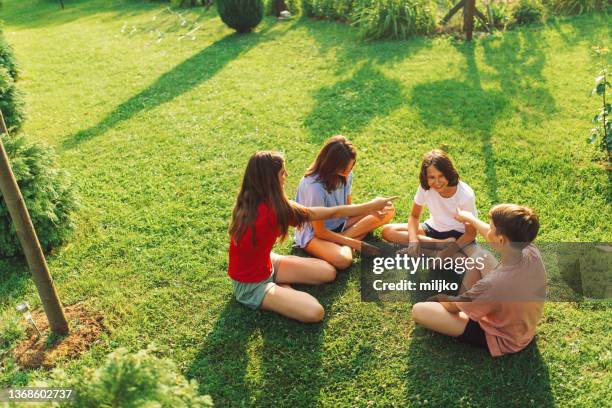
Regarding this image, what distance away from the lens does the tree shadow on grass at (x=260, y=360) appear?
388 centimetres

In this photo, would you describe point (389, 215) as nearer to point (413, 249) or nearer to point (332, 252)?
point (413, 249)

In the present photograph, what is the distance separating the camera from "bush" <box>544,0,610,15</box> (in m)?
11.0

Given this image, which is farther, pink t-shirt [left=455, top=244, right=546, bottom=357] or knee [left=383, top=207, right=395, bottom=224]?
knee [left=383, top=207, right=395, bottom=224]

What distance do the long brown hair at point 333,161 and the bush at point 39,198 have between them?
105 inches

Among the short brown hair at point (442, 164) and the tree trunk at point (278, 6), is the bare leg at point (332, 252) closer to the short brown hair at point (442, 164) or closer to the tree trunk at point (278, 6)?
the short brown hair at point (442, 164)

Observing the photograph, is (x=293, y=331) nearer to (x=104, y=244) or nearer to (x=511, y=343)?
(x=511, y=343)

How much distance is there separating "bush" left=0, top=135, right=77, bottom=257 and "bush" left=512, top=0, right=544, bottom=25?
30.8 feet

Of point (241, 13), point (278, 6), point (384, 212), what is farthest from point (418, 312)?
point (278, 6)

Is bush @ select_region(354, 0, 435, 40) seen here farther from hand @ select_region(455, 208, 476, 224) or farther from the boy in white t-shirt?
hand @ select_region(455, 208, 476, 224)

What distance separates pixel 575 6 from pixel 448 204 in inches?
338

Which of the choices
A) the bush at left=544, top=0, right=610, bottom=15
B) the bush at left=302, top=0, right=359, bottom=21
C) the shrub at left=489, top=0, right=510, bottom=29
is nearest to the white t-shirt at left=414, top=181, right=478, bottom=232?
the shrub at left=489, top=0, right=510, bottom=29

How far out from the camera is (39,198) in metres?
5.28

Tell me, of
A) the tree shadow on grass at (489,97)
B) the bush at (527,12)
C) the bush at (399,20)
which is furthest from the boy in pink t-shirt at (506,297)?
the bush at (527,12)

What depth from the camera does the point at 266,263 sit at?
4.45 meters
